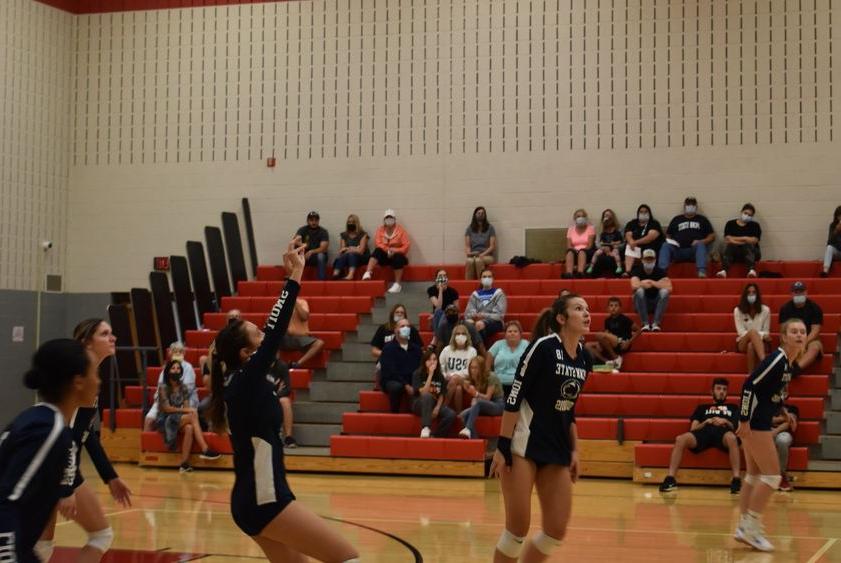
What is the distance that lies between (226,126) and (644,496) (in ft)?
37.1

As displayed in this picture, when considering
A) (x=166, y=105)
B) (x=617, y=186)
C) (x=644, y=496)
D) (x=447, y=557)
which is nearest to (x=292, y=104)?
(x=166, y=105)

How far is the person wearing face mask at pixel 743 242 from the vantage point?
16297 millimetres

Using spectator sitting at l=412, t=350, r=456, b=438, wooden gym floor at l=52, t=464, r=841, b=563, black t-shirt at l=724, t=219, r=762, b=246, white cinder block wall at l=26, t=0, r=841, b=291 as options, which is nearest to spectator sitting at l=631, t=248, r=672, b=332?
black t-shirt at l=724, t=219, r=762, b=246

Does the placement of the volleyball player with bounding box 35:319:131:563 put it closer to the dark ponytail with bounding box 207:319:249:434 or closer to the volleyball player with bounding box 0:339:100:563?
the dark ponytail with bounding box 207:319:249:434

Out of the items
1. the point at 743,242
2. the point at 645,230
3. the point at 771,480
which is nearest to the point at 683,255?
the point at 645,230

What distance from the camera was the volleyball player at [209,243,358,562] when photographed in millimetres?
4328

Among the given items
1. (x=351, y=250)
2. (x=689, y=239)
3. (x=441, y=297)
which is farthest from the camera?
(x=351, y=250)

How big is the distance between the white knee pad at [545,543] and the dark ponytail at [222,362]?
1960 millimetres

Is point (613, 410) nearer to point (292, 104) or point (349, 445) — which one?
point (349, 445)

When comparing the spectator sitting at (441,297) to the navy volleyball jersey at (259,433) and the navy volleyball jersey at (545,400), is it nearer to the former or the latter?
the navy volleyball jersey at (545,400)

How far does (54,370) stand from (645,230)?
14220mm

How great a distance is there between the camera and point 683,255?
16.5 m

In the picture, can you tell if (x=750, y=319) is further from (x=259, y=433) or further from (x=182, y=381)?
(x=259, y=433)

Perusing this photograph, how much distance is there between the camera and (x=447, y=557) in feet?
25.3
